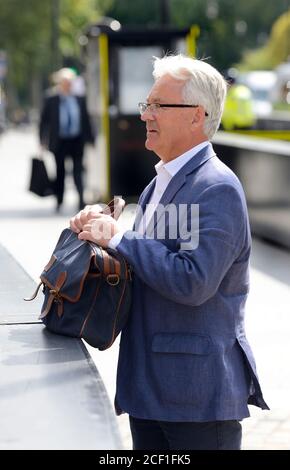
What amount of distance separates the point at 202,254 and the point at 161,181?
1.14 ft

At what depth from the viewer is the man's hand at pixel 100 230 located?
3.22 m

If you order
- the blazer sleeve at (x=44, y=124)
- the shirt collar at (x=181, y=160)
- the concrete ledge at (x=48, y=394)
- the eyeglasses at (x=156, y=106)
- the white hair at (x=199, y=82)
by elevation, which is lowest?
the blazer sleeve at (x=44, y=124)

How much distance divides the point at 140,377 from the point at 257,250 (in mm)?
9031

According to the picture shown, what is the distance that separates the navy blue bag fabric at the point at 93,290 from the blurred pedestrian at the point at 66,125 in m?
12.1

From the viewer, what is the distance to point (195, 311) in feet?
10.6

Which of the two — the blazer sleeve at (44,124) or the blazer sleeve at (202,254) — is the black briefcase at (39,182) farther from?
the blazer sleeve at (202,254)


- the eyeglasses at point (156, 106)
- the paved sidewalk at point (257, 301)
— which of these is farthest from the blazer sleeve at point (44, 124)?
the eyeglasses at point (156, 106)

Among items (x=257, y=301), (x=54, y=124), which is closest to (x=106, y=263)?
(x=257, y=301)

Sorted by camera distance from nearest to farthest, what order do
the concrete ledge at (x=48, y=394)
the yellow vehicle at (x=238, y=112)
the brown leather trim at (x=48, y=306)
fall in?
1. the concrete ledge at (x=48, y=394)
2. the brown leather trim at (x=48, y=306)
3. the yellow vehicle at (x=238, y=112)

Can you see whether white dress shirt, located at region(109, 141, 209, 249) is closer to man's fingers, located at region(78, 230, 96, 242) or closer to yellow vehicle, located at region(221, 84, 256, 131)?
man's fingers, located at region(78, 230, 96, 242)

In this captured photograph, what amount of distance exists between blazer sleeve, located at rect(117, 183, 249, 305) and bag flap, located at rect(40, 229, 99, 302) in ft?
0.36

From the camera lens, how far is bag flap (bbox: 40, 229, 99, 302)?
3.21m

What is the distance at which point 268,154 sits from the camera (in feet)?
40.6

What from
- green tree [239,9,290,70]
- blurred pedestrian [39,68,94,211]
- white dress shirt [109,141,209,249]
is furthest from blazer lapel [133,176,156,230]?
green tree [239,9,290,70]
